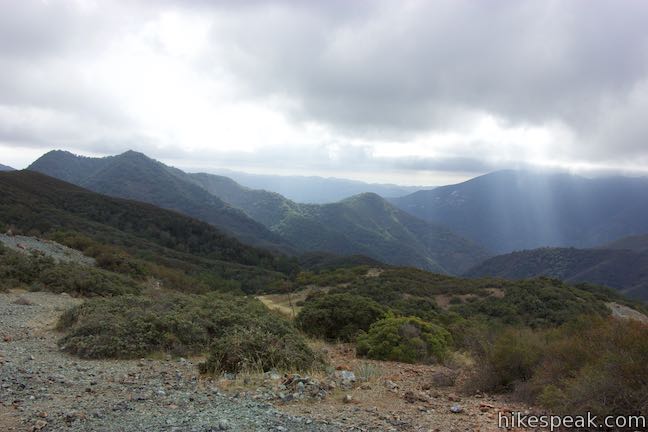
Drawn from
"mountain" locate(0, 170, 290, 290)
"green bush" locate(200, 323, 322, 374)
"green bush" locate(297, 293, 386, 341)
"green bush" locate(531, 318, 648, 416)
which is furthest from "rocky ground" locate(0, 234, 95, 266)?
"green bush" locate(531, 318, 648, 416)

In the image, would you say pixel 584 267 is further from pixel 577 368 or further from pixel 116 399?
pixel 116 399

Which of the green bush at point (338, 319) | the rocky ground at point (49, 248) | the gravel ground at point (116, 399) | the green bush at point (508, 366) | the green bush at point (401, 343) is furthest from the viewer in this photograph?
the rocky ground at point (49, 248)

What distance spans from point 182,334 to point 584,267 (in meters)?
155

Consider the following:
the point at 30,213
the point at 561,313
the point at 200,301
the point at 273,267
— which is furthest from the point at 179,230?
the point at 200,301

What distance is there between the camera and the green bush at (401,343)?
10.8m

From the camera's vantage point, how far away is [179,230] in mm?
78562

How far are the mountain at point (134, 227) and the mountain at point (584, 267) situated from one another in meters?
94.2

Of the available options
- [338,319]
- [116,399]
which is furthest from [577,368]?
[338,319]

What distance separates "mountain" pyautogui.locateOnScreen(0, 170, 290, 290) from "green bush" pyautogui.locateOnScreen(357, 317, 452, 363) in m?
35.0

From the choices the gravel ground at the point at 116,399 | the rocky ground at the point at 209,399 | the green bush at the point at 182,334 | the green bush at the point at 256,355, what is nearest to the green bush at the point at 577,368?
the rocky ground at the point at 209,399

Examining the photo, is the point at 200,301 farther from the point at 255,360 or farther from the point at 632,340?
the point at 632,340

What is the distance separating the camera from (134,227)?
70.8 m

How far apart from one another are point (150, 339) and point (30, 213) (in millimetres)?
46534

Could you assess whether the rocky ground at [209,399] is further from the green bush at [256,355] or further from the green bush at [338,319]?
the green bush at [338,319]
